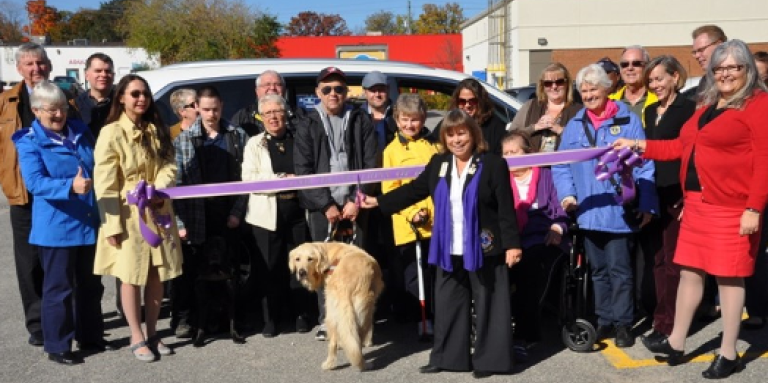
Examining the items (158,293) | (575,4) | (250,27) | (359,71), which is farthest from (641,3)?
(158,293)

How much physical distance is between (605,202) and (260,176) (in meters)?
2.63

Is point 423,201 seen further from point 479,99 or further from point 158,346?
point 158,346

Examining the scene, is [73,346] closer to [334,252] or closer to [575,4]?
[334,252]

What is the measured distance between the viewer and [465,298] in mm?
5391

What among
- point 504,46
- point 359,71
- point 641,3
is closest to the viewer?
point 359,71

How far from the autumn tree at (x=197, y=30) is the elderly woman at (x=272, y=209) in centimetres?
3686

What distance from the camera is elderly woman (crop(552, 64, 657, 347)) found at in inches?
220

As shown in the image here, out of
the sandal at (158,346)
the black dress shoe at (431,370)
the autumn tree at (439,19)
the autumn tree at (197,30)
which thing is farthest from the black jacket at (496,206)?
the autumn tree at (439,19)

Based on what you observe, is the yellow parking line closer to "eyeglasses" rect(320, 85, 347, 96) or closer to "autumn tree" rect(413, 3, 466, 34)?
"eyeglasses" rect(320, 85, 347, 96)

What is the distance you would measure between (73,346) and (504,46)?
41.1 meters

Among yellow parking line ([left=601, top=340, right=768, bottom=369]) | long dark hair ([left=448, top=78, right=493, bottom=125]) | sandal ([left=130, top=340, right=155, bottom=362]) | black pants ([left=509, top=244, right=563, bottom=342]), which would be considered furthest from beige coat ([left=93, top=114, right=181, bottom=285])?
yellow parking line ([left=601, top=340, right=768, bottom=369])

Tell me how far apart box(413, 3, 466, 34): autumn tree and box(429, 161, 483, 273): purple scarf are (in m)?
67.6

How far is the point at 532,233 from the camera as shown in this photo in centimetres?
586

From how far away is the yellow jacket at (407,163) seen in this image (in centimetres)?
599
